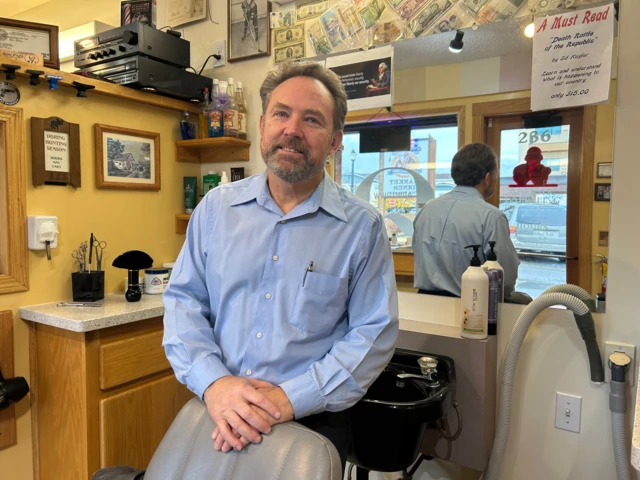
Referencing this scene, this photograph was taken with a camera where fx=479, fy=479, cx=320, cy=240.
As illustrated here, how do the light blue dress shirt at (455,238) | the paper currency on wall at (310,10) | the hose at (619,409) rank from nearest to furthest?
the hose at (619,409) < the light blue dress shirt at (455,238) < the paper currency on wall at (310,10)

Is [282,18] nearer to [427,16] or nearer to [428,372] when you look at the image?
[427,16]

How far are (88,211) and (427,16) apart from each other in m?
1.57

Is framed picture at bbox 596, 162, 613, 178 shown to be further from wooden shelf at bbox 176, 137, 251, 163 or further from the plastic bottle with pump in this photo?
wooden shelf at bbox 176, 137, 251, 163

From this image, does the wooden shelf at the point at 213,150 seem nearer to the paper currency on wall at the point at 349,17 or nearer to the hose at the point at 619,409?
the paper currency on wall at the point at 349,17

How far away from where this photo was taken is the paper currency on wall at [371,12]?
5.92 feet

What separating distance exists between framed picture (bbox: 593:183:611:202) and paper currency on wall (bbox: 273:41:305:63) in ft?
4.05

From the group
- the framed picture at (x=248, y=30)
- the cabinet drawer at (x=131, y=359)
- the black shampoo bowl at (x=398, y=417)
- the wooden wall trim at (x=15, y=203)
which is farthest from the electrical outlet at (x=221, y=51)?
the black shampoo bowl at (x=398, y=417)

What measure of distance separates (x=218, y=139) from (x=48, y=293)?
957mm

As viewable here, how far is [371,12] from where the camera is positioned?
1822 millimetres

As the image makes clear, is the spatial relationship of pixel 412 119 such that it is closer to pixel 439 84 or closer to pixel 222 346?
pixel 439 84

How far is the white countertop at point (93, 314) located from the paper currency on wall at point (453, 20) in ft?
4.93

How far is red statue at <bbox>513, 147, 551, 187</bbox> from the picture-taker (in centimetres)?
152

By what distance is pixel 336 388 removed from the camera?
113 cm

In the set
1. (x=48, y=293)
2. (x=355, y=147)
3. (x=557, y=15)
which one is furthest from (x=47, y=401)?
(x=557, y=15)
